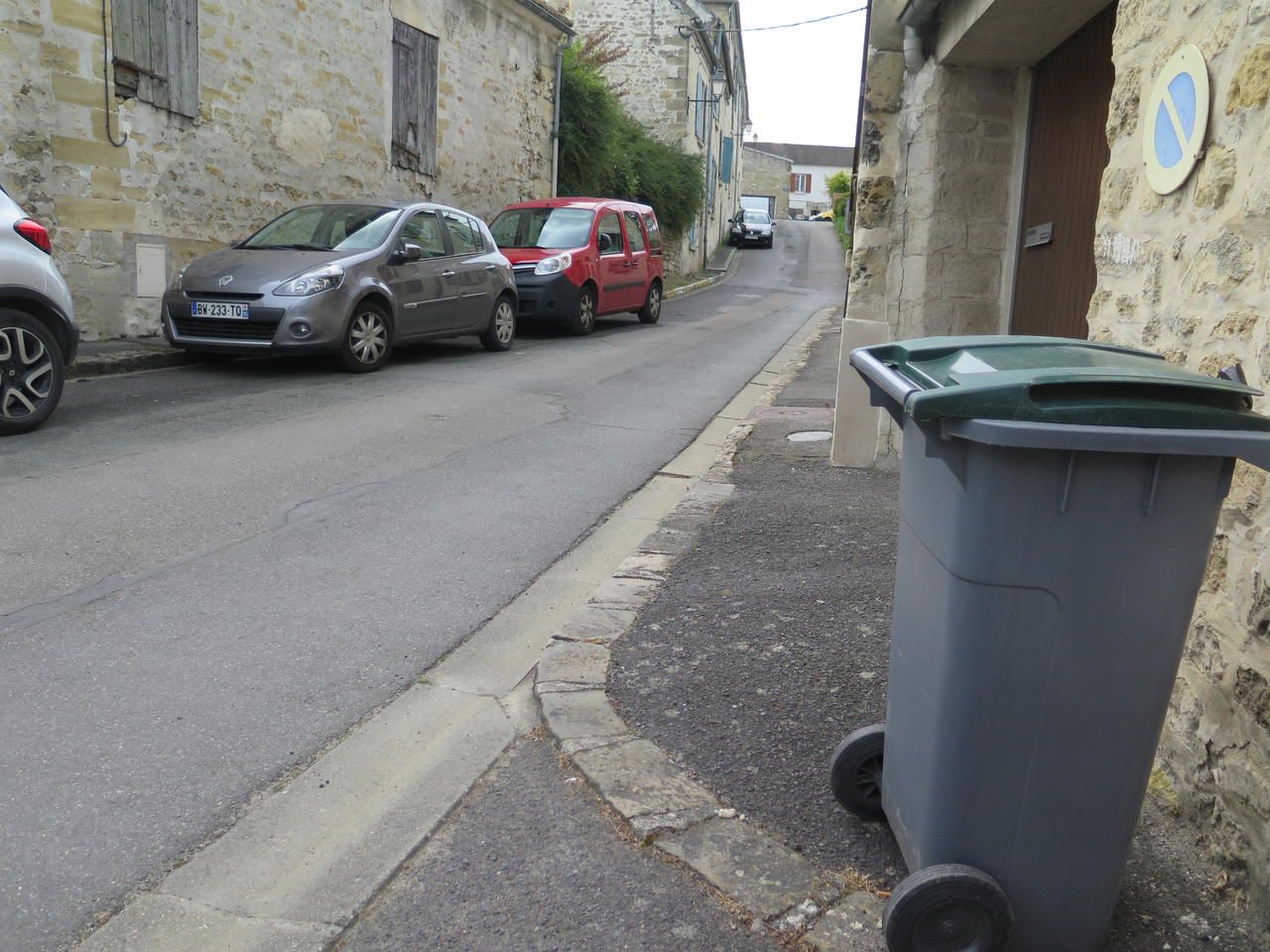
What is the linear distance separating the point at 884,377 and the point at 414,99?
16.1 metres

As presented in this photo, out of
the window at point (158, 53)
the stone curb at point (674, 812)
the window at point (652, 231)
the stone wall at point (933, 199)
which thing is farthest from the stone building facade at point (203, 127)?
the stone curb at point (674, 812)

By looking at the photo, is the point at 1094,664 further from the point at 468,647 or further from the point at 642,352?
the point at 642,352

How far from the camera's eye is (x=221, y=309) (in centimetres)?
955

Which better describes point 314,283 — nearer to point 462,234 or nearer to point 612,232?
point 462,234

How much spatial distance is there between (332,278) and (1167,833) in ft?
28.0

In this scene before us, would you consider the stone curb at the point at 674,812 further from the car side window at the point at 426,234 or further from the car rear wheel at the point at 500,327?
the car rear wheel at the point at 500,327

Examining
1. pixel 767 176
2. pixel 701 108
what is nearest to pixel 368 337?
pixel 701 108

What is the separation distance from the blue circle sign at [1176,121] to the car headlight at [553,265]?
12061mm

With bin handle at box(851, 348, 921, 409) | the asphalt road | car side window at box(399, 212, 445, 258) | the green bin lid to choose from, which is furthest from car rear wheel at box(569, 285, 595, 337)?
the green bin lid

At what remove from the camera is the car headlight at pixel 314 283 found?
9.52m

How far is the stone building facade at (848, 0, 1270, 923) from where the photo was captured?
8.20 feet

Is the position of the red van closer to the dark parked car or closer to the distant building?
the dark parked car

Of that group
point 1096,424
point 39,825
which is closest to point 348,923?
point 39,825

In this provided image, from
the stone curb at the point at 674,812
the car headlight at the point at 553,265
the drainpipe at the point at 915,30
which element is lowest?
the stone curb at the point at 674,812
